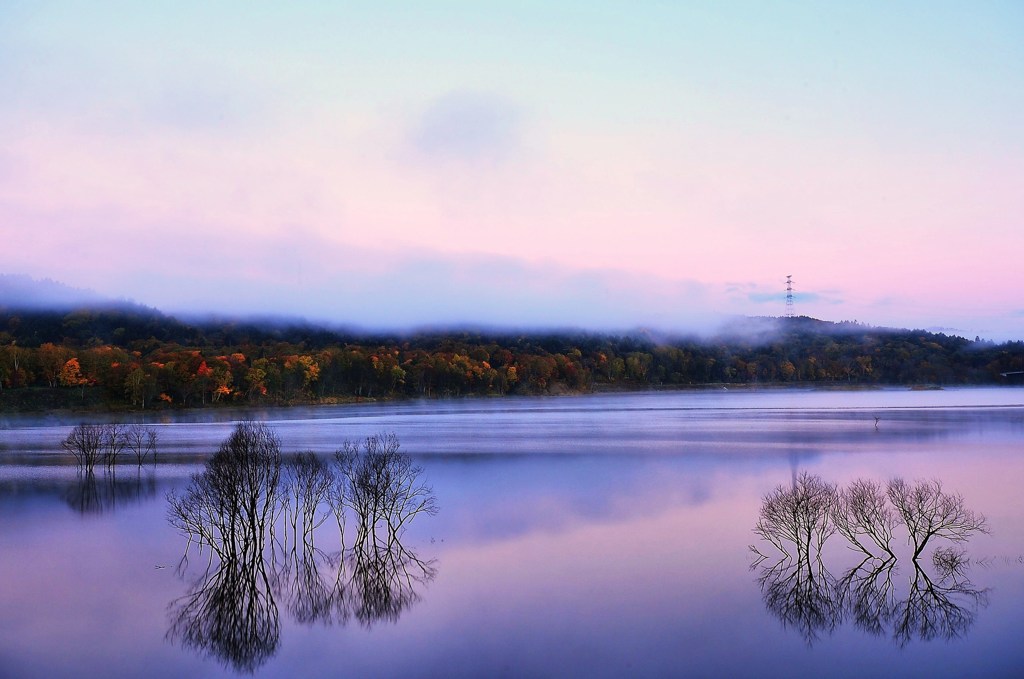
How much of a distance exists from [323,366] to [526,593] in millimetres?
121185

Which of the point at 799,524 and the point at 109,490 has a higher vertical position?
the point at 799,524

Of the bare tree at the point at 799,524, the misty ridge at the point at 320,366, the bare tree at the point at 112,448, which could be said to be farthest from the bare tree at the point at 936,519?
the misty ridge at the point at 320,366

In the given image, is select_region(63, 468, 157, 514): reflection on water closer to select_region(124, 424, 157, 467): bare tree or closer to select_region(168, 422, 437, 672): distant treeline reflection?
select_region(124, 424, 157, 467): bare tree

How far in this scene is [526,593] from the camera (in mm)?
19672

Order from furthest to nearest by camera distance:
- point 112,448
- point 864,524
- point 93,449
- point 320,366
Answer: point 320,366 → point 112,448 → point 93,449 → point 864,524

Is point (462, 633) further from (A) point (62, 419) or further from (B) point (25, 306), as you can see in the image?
(B) point (25, 306)

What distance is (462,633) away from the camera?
55.5 ft

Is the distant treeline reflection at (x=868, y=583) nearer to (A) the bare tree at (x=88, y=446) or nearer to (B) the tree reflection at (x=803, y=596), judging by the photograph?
(B) the tree reflection at (x=803, y=596)

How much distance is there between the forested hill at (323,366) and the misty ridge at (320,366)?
246 millimetres

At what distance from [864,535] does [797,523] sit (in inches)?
146

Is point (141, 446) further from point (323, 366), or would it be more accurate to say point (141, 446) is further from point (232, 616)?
point (323, 366)

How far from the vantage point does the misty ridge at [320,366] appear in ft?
349

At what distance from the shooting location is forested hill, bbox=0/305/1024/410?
10650 centimetres

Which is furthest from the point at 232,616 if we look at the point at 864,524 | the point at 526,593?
the point at 864,524
